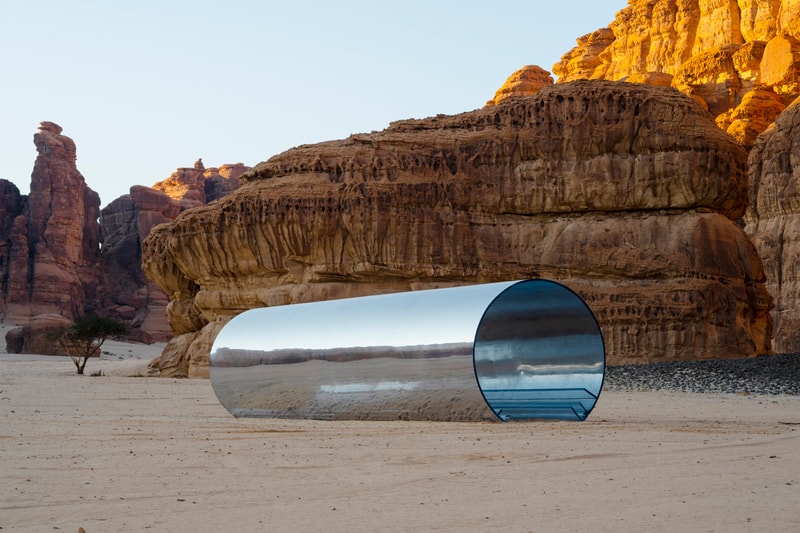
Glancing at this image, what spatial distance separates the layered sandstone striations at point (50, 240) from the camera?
9750 cm

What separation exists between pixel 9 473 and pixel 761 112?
8199 cm

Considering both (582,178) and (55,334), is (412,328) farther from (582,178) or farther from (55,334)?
(55,334)

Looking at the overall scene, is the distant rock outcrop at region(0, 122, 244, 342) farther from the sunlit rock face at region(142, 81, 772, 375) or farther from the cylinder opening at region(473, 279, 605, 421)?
the cylinder opening at region(473, 279, 605, 421)

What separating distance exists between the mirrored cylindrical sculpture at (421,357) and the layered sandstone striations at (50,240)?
284 feet

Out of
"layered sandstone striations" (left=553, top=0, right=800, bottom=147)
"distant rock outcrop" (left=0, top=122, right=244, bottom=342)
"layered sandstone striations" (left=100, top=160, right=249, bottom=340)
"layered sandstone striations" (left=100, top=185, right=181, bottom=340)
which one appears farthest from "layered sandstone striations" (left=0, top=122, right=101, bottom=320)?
"layered sandstone striations" (left=553, top=0, right=800, bottom=147)

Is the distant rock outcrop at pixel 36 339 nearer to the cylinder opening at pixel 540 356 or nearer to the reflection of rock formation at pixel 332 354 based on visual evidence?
the reflection of rock formation at pixel 332 354

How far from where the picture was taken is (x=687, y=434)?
12.6 meters

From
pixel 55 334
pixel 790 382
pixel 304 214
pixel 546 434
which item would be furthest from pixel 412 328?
pixel 55 334

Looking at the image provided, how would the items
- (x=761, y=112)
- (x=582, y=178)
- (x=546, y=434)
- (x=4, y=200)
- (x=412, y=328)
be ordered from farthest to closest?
1. (x=4, y=200)
2. (x=761, y=112)
3. (x=582, y=178)
4. (x=412, y=328)
5. (x=546, y=434)

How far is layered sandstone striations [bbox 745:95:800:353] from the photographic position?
56906 mm

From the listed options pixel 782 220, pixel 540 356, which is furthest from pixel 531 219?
pixel 782 220

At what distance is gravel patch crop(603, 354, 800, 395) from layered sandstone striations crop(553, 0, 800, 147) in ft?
175

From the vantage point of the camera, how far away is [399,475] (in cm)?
873


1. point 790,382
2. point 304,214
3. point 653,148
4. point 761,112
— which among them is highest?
point 761,112
